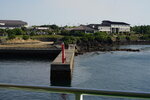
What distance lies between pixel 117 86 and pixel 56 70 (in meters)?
4.82

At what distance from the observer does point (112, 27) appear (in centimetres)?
10950

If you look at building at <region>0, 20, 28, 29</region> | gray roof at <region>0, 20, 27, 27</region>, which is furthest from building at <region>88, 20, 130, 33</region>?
gray roof at <region>0, 20, 27, 27</region>

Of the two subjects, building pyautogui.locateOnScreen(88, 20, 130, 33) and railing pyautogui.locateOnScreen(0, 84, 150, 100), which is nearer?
railing pyautogui.locateOnScreen(0, 84, 150, 100)

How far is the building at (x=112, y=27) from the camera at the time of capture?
107438mm

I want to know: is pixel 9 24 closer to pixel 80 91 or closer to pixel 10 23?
pixel 10 23

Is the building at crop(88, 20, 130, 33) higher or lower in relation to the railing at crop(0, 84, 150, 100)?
higher

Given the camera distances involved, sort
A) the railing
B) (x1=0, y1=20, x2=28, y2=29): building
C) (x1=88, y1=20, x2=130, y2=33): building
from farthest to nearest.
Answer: (x1=0, y1=20, x2=28, y2=29): building, (x1=88, y1=20, x2=130, y2=33): building, the railing

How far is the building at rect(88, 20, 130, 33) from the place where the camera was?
107 m

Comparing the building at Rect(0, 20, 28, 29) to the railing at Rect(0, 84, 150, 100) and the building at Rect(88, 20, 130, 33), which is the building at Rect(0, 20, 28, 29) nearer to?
the building at Rect(88, 20, 130, 33)

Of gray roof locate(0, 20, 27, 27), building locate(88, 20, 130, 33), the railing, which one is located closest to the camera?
the railing

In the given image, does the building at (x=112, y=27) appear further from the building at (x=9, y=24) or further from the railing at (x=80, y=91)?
the railing at (x=80, y=91)

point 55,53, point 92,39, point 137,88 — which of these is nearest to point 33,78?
point 137,88

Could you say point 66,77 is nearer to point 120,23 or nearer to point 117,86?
point 117,86

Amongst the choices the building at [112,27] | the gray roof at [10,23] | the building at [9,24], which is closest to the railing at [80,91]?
the building at [112,27]
